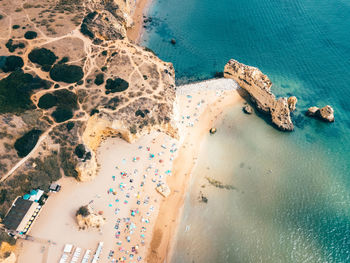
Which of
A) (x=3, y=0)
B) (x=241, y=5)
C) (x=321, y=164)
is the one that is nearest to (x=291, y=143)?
(x=321, y=164)

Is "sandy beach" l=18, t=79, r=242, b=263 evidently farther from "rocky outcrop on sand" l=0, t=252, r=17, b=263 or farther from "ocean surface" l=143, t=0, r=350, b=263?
"ocean surface" l=143, t=0, r=350, b=263

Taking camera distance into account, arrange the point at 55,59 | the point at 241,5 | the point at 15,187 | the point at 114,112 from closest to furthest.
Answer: the point at 15,187, the point at 114,112, the point at 55,59, the point at 241,5

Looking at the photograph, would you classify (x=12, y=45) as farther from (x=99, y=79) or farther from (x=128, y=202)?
(x=128, y=202)

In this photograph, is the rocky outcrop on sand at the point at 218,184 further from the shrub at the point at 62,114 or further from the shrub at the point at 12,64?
the shrub at the point at 12,64

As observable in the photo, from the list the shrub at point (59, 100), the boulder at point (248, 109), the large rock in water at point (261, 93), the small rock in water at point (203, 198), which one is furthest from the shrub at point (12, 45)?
the boulder at point (248, 109)

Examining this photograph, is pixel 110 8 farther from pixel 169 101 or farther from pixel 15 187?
pixel 15 187

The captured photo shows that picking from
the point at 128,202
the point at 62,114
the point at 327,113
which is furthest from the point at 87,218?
the point at 327,113
